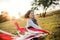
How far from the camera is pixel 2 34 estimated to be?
94.0 inches

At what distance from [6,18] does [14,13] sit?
4.4 inches

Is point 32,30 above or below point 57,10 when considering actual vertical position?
below

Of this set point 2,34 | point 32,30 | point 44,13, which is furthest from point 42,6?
point 2,34

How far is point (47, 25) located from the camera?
248 cm

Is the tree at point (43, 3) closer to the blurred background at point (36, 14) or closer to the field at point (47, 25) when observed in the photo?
the blurred background at point (36, 14)

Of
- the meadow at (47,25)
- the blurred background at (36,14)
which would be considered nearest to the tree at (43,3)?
the blurred background at (36,14)

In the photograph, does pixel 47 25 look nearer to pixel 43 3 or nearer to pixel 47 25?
pixel 47 25

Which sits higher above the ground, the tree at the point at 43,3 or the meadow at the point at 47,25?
the tree at the point at 43,3

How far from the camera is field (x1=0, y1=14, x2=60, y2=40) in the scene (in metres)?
2.42

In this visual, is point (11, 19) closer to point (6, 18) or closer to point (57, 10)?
point (6, 18)

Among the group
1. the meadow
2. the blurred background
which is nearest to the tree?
the blurred background

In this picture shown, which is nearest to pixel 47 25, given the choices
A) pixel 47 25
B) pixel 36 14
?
pixel 47 25

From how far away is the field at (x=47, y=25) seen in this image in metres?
2.42

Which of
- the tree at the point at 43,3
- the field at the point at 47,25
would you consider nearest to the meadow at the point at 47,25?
the field at the point at 47,25
